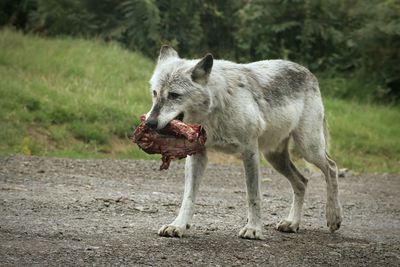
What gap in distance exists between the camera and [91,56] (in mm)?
21328

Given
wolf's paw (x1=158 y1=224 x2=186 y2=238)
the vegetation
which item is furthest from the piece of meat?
the vegetation

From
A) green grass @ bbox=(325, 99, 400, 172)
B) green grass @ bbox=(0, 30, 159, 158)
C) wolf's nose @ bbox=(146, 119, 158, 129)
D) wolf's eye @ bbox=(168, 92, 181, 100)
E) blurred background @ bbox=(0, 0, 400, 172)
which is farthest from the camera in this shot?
green grass @ bbox=(325, 99, 400, 172)

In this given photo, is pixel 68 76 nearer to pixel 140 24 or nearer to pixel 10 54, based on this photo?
pixel 10 54

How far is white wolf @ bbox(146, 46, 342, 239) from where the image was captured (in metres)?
7.33

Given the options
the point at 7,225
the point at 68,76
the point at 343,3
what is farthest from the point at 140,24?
the point at 7,225

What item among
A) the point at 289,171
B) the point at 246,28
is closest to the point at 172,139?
the point at 289,171

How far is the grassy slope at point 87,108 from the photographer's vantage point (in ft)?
50.8

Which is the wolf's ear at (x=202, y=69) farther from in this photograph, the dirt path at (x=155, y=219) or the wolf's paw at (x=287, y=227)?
the wolf's paw at (x=287, y=227)

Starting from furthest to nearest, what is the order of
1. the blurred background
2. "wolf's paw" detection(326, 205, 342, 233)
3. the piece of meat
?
the blurred background
"wolf's paw" detection(326, 205, 342, 233)
the piece of meat

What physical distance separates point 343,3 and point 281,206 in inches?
597

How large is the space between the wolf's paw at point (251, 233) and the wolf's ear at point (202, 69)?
1.62 meters

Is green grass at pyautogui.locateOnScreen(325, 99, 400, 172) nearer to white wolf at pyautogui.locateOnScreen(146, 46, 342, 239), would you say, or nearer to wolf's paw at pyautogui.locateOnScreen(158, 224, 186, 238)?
white wolf at pyautogui.locateOnScreen(146, 46, 342, 239)

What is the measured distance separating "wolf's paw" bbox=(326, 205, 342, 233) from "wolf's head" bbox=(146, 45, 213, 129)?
2269mm

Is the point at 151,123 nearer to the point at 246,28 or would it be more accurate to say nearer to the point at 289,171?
the point at 289,171
